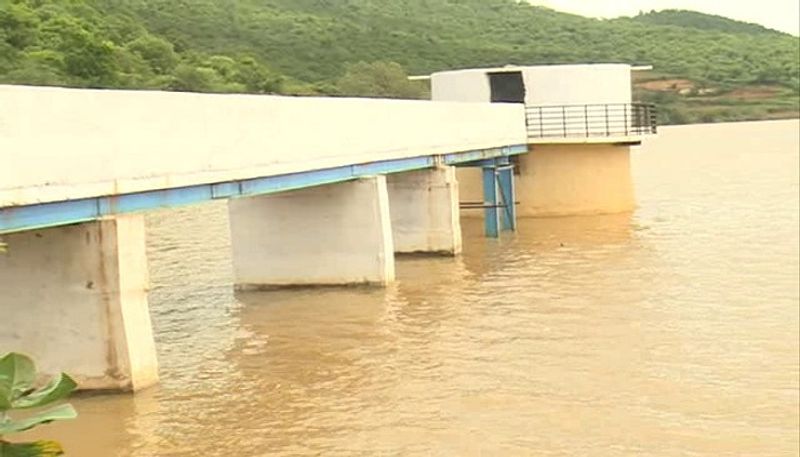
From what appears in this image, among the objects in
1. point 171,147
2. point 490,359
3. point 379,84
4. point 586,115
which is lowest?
point 490,359

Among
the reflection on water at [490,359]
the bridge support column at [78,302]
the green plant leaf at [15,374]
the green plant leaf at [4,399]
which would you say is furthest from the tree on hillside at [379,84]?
the green plant leaf at [4,399]

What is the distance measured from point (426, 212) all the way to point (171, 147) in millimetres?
9862

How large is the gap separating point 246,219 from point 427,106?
449cm

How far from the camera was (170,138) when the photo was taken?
12.1 metres

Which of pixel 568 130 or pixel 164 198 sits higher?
pixel 568 130

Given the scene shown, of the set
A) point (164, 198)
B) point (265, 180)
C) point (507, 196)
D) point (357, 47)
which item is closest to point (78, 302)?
point (164, 198)

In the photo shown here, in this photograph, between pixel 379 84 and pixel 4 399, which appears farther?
pixel 379 84

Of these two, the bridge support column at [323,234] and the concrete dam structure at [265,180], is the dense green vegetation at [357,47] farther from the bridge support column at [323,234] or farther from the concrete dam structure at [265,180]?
the bridge support column at [323,234]

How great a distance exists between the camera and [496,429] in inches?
383

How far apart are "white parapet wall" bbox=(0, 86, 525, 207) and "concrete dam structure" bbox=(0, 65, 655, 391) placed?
22 mm

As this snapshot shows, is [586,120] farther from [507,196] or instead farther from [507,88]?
[507,196]

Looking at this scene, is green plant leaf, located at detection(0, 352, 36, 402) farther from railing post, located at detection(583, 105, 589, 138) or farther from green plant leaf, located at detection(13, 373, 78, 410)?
railing post, located at detection(583, 105, 589, 138)

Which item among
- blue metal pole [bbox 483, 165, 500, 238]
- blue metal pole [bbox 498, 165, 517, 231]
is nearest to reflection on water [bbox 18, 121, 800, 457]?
blue metal pole [bbox 483, 165, 500, 238]

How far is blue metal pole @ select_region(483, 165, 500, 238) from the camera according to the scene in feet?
82.4
